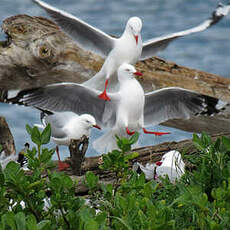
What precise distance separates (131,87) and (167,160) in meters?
1.55

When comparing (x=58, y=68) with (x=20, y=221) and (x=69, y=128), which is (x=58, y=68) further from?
(x=20, y=221)

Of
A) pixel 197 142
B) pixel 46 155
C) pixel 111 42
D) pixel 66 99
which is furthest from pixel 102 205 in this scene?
pixel 111 42

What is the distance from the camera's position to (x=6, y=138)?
4.86 meters

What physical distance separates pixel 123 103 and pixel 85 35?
2.84ft

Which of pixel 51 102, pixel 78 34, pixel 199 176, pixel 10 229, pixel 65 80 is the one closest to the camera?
pixel 10 229

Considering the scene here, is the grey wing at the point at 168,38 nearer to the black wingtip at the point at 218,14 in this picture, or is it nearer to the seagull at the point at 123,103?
the black wingtip at the point at 218,14

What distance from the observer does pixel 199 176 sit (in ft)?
4.99

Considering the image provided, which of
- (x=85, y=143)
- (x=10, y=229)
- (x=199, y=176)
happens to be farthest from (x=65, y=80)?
(x=10, y=229)

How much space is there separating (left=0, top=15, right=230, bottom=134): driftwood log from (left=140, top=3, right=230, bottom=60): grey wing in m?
0.24

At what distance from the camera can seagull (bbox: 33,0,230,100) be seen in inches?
177

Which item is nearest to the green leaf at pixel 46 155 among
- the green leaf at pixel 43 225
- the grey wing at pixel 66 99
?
the green leaf at pixel 43 225

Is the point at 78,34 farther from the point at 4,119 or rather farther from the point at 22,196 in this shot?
the point at 22,196

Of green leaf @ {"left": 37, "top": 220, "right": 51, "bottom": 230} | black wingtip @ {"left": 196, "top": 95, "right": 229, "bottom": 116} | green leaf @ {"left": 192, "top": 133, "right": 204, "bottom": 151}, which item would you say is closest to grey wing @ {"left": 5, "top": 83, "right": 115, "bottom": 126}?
black wingtip @ {"left": 196, "top": 95, "right": 229, "bottom": 116}

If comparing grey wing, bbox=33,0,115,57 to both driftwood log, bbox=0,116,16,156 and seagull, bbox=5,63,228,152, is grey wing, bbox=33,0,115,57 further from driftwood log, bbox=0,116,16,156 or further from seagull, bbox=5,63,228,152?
driftwood log, bbox=0,116,16,156
